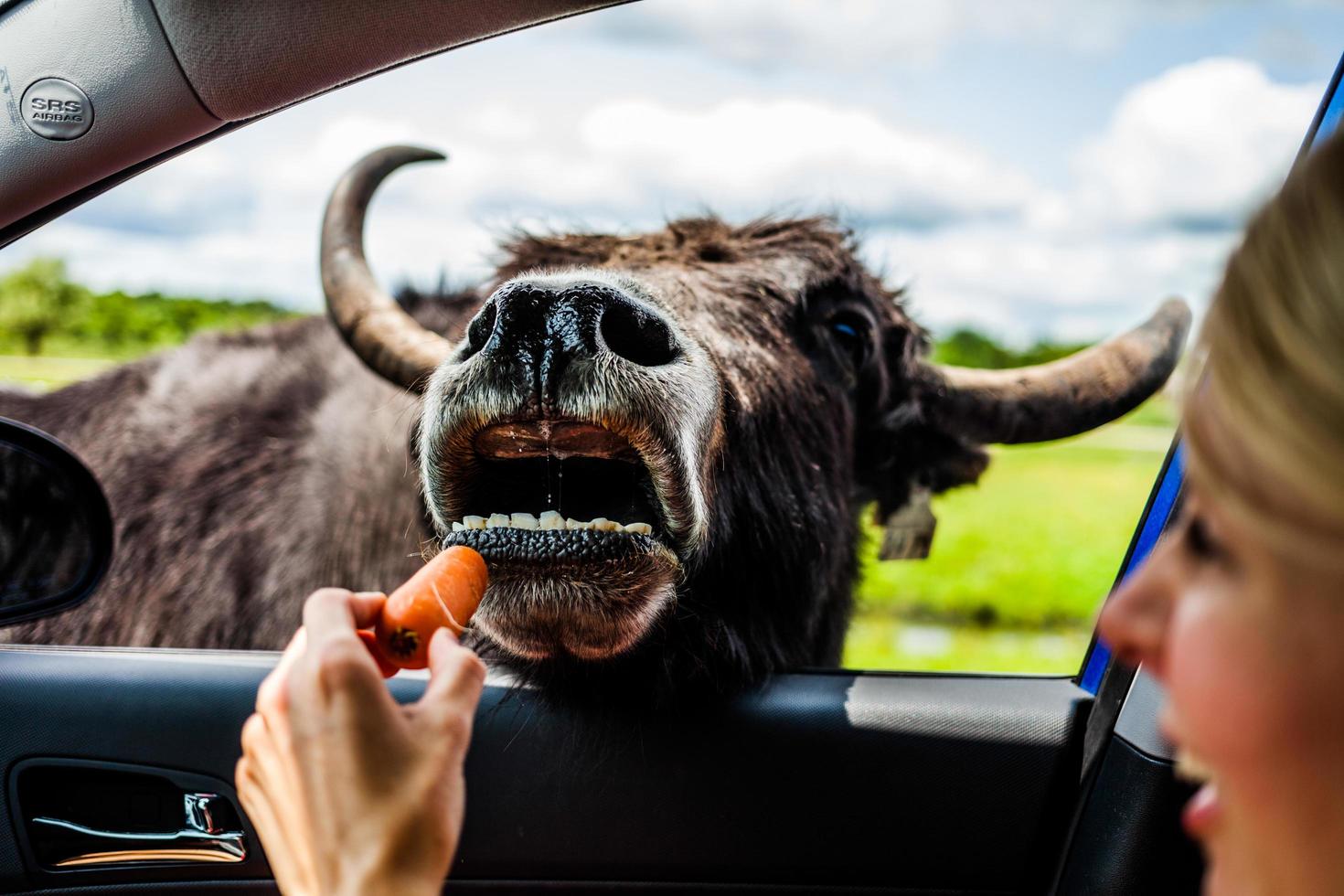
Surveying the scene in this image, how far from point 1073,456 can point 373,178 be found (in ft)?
13.9

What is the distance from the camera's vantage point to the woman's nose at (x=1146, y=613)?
985 mm

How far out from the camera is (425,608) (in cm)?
150

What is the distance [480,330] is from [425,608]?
0.69 meters

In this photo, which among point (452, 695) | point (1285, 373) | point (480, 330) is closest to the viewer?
point (1285, 373)

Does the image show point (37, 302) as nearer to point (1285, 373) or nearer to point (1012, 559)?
point (1012, 559)

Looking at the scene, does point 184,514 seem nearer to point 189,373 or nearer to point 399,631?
point 189,373

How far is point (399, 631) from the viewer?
1427 mm

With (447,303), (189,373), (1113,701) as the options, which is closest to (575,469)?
(1113,701)

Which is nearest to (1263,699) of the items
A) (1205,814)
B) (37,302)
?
(1205,814)

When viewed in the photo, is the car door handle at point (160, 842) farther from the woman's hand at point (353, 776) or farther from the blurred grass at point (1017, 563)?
the blurred grass at point (1017, 563)

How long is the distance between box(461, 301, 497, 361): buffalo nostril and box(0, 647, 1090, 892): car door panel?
87cm

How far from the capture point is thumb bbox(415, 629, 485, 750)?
1.13m

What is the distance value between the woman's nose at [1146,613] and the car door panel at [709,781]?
4.80 feet

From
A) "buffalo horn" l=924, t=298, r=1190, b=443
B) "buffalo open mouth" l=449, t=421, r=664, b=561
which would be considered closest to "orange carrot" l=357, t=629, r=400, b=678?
"buffalo open mouth" l=449, t=421, r=664, b=561
